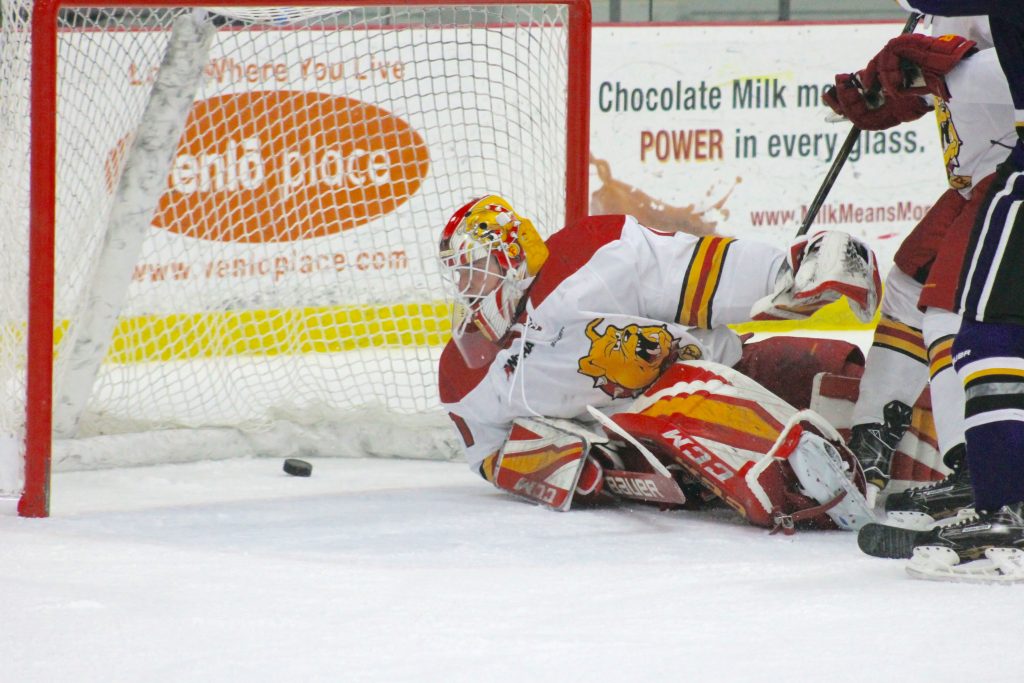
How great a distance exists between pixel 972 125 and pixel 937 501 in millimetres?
617

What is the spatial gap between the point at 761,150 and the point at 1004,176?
264cm

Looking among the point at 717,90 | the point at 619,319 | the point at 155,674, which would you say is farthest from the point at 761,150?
the point at 155,674

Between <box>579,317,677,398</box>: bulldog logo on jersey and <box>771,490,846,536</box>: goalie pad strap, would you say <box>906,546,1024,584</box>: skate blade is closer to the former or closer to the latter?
<box>771,490,846,536</box>: goalie pad strap

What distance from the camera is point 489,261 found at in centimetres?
237

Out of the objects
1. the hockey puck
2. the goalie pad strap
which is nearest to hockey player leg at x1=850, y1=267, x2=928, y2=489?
the goalie pad strap

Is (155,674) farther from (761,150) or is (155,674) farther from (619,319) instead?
(761,150)

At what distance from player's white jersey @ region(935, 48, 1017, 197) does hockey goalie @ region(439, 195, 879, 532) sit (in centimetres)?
20

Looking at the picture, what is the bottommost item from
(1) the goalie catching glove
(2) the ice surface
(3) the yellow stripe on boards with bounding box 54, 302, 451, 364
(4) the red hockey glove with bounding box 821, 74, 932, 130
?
(2) the ice surface

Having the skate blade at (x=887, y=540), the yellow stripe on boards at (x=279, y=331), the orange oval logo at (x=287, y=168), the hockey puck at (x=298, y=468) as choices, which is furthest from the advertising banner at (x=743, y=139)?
the skate blade at (x=887, y=540)

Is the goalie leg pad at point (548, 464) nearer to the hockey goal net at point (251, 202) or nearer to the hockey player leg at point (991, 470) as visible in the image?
the hockey goal net at point (251, 202)

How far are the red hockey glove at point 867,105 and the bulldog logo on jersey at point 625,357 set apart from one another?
50 cm

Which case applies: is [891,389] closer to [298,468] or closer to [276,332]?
[298,468]

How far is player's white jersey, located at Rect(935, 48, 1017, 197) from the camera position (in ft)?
6.34

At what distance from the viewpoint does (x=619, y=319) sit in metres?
2.36
